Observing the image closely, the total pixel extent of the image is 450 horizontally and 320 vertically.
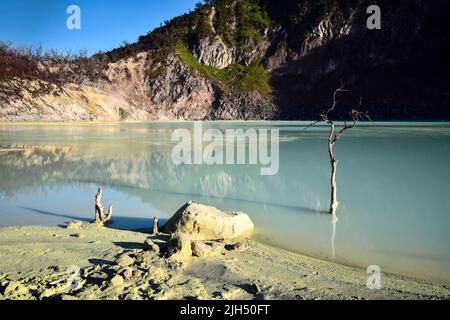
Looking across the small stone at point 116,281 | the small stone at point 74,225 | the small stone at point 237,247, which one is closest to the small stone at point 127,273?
the small stone at point 116,281

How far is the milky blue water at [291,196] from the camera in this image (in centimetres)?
1081

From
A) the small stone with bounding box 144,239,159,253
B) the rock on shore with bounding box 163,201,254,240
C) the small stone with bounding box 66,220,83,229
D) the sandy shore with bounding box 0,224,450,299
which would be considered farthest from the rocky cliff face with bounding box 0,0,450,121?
the small stone with bounding box 144,239,159,253

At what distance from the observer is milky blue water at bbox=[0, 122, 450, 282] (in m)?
10.8

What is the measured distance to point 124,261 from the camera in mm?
8227

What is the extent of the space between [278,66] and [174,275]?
14036 centimetres

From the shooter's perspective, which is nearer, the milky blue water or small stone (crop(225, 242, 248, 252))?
small stone (crop(225, 242, 248, 252))

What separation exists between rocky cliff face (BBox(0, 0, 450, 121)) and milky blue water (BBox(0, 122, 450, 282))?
2742 inches

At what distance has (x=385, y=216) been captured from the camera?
13.3 meters

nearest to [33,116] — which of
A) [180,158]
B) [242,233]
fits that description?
[180,158]

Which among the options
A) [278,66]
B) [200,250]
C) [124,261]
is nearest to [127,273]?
[124,261]

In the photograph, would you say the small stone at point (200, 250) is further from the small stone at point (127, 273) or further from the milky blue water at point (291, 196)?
the milky blue water at point (291, 196)

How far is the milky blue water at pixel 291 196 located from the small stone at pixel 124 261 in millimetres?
4395

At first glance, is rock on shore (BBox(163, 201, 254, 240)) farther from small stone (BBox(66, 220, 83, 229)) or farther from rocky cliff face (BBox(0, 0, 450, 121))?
rocky cliff face (BBox(0, 0, 450, 121))
